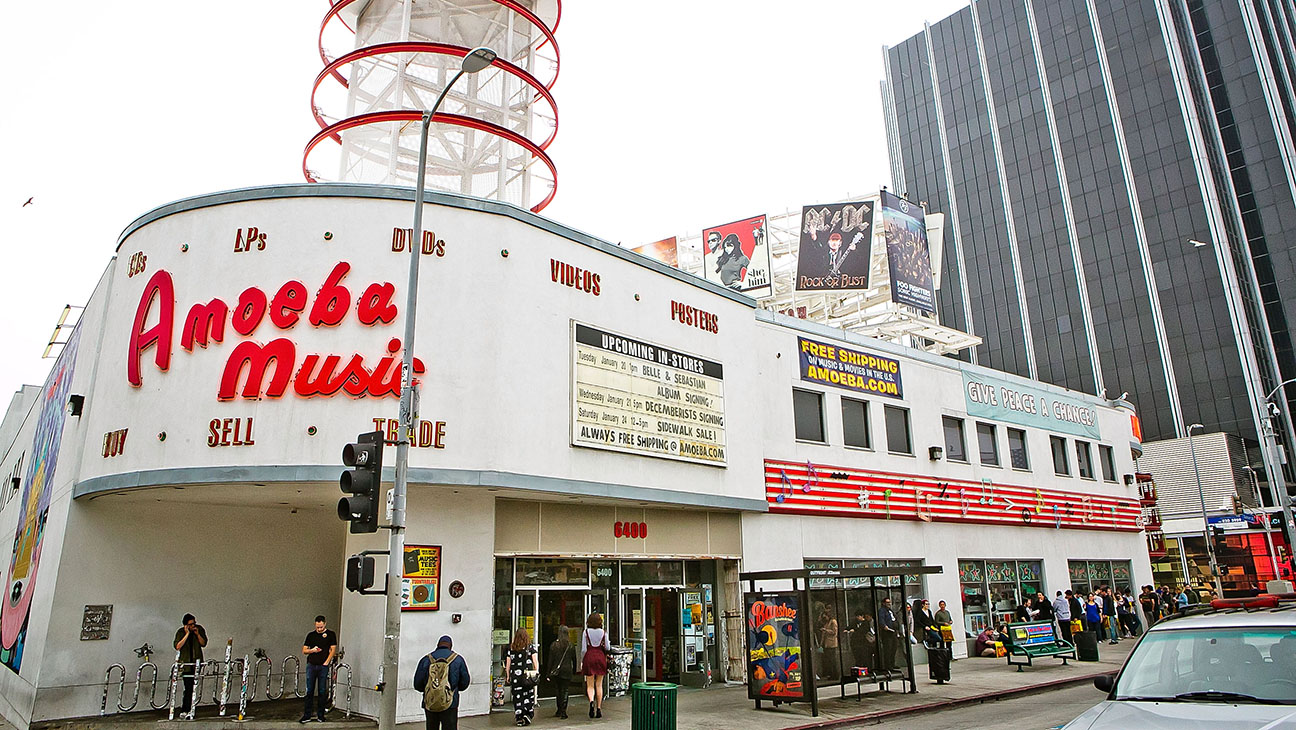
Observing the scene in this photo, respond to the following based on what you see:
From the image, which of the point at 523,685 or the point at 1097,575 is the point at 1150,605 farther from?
the point at 523,685

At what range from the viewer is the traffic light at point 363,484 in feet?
33.6

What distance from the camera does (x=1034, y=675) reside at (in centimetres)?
1995

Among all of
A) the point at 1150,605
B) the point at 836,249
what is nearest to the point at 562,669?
the point at 836,249

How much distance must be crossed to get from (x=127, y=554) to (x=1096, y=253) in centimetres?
8374

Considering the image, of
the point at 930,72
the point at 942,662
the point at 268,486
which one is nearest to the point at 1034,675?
the point at 942,662

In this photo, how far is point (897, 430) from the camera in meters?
25.2

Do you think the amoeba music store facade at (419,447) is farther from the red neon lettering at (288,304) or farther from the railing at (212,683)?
the railing at (212,683)

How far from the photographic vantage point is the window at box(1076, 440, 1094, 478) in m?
32.1

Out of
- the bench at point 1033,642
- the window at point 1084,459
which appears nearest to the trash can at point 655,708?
the bench at point 1033,642

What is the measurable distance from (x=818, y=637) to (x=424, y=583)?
763 centimetres

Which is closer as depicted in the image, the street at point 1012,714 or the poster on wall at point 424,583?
the street at point 1012,714

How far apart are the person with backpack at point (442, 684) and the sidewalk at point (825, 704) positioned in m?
2.77

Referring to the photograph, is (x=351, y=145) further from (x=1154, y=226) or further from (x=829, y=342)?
(x=1154, y=226)

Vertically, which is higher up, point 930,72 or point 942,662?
point 930,72
